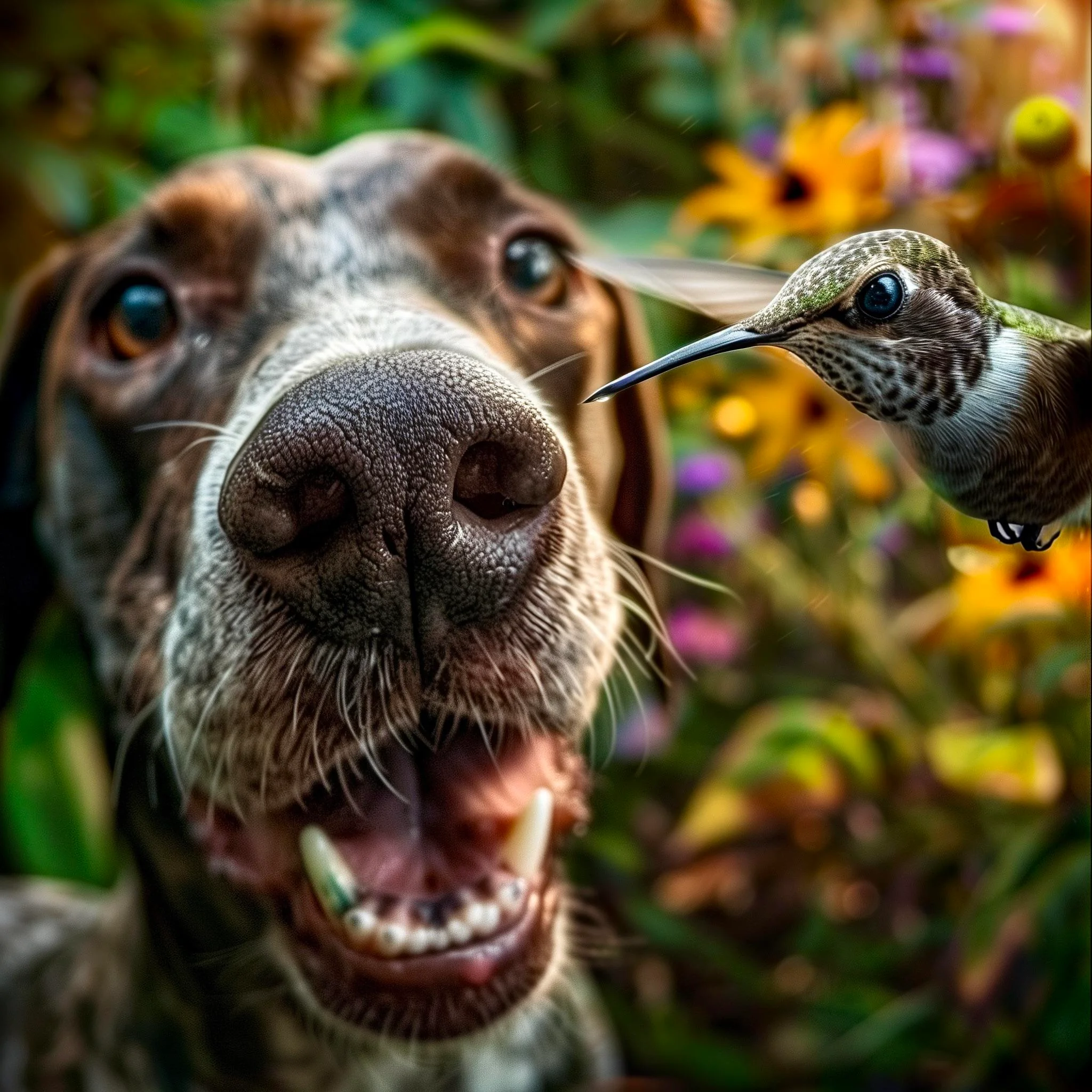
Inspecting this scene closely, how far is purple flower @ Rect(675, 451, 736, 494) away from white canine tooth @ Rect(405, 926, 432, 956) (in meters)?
0.55

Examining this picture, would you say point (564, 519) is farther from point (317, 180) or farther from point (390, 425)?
point (317, 180)

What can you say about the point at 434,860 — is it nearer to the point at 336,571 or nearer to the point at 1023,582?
the point at 336,571

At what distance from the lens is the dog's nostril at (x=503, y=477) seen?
0.64m

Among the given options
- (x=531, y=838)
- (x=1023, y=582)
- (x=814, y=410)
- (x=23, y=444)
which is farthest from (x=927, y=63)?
(x=23, y=444)

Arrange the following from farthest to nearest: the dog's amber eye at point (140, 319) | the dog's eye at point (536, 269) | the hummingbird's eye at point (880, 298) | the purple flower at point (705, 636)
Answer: the purple flower at point (705, 636) < the dog's amber eye at point (140, 319) < the dog's eye at point (536, 269) < the hummingbird's eye at point (880, 298)

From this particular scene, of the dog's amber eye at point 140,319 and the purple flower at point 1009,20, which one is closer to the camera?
the purple flower at point 1009,20

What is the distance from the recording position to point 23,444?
1.38 meters

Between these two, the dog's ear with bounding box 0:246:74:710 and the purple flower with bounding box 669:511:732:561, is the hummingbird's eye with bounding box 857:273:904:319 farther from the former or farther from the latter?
the dog's ear with bounding box 0:246:74:710

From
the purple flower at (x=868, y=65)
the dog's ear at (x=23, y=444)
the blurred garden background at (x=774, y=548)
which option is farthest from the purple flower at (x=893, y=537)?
the dog's ear at (x=23, y=444)

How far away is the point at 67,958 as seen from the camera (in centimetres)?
167

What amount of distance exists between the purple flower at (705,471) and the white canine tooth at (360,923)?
0.56m

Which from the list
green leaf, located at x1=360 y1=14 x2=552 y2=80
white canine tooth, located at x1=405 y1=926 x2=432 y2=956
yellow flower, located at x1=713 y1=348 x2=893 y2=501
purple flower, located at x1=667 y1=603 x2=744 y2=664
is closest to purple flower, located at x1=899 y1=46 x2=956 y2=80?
yellow flower, located at x1=713 y1=348 x2=893 y2=501

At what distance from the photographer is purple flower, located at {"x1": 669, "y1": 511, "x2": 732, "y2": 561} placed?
121 cm

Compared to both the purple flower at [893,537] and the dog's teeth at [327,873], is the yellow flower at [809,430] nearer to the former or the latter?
the purple flower at [893,537]
